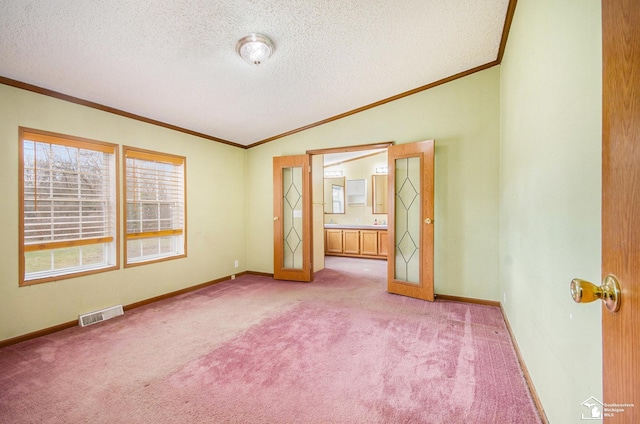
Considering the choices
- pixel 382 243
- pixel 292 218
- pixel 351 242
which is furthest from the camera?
pixel 351 242

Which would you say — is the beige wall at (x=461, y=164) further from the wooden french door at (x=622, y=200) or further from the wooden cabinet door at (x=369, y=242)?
the wooden french door at (x=622, y=200)

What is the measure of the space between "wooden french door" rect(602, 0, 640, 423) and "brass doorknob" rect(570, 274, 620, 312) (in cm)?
2

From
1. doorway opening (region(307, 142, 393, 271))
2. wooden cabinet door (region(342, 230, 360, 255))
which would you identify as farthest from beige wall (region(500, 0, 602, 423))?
wooden cabinet door (region(342, 230, 360, 255))

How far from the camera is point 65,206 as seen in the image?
9.86ft

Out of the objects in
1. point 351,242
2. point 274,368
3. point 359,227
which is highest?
point 359,227

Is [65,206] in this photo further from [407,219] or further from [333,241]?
[333,241]

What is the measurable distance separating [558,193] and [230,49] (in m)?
2.65

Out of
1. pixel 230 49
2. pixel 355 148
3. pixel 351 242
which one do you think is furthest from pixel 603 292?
pixel 351 242

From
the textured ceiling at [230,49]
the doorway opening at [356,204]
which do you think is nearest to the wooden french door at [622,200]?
the textured ceiling at [230,49]

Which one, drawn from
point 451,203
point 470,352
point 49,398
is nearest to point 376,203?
point 451,203

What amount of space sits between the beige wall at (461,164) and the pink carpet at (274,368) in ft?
1.62

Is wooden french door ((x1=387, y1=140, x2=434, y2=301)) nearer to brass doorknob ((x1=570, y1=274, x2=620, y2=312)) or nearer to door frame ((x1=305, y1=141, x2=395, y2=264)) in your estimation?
door frame ((x1=305, y1=141, x2=395, y2=264))

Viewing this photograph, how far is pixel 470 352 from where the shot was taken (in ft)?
8.05

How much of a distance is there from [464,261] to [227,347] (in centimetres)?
301
